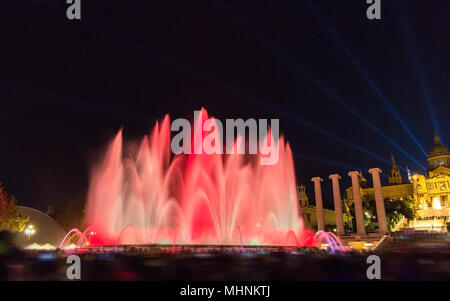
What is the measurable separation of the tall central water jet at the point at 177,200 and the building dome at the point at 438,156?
431 feet

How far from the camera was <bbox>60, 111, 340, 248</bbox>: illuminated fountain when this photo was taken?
28.3 m

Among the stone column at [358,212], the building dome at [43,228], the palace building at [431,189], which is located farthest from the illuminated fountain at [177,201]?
the palace building at [431,189]

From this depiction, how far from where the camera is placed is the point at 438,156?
139 meters

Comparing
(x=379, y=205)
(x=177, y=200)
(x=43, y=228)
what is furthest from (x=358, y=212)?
(x=43, y=228)

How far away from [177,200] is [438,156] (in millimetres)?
143878

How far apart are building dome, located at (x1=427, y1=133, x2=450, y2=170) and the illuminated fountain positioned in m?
132

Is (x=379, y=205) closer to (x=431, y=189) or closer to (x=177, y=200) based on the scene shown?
(x=177, y=200)

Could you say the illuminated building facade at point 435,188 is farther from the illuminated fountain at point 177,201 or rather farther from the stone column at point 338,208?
the illuminated fountain at point 177,201

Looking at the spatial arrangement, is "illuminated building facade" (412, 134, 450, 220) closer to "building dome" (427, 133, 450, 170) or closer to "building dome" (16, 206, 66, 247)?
"building dome" (427, 133, 450, 170)

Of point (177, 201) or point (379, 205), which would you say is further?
point (379, 205)

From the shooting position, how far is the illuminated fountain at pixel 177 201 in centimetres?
2833

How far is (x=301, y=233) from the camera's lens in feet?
116
